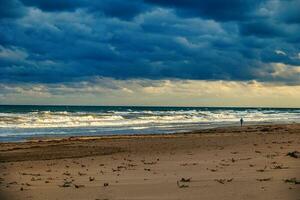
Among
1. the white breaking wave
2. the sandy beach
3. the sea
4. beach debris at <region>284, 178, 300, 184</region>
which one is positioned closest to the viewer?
the sandy beach

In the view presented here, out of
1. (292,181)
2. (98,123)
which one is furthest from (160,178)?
(98,123)

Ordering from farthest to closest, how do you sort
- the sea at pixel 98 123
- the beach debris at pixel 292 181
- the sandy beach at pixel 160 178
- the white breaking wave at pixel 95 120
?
the white breaking wave at pixel 95 120 < the sea at pixel 98 123 < the beach debris at pixel 292 181 < the sandy beach at pixel 160 178

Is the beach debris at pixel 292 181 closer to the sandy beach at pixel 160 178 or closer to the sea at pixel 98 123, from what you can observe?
the sandy beach at pixel 160 178

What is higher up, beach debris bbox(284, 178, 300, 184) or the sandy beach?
beach debris bbox(284, 178, 300, 184)

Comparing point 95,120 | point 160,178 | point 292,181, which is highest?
point 95,120

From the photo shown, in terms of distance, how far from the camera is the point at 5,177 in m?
11.4

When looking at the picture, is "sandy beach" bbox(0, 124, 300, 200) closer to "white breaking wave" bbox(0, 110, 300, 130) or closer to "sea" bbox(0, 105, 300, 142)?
"sea" bbox(0, 105, 300, 142)

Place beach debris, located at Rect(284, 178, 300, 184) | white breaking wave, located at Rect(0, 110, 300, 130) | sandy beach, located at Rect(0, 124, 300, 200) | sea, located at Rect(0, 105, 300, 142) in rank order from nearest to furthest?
sandy beach, located at Rect(0, 124, 300, 200) → beach debris, located at Rect(284, 178, 300, 184) → sea, located at Rect(0, 105, 300, 142) → white breaking wave, located at Rect(0, 110, 300, 130)

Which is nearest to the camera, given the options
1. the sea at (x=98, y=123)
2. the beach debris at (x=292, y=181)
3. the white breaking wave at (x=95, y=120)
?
the beach debris at (x=292, y=181)

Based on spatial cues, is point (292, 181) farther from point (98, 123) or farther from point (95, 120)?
point (95, 120)

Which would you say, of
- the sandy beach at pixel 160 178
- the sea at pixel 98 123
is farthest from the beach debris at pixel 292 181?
the sea at pixel 98 123

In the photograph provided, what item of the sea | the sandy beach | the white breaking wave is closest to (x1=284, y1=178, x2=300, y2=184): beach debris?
the sandy beach

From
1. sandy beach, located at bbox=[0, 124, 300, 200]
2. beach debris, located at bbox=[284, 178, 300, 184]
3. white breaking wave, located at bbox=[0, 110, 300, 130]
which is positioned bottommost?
sandy beach, located at bbox=[0, 124, 300, 200]

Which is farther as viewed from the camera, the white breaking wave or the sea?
the white breaking wave
